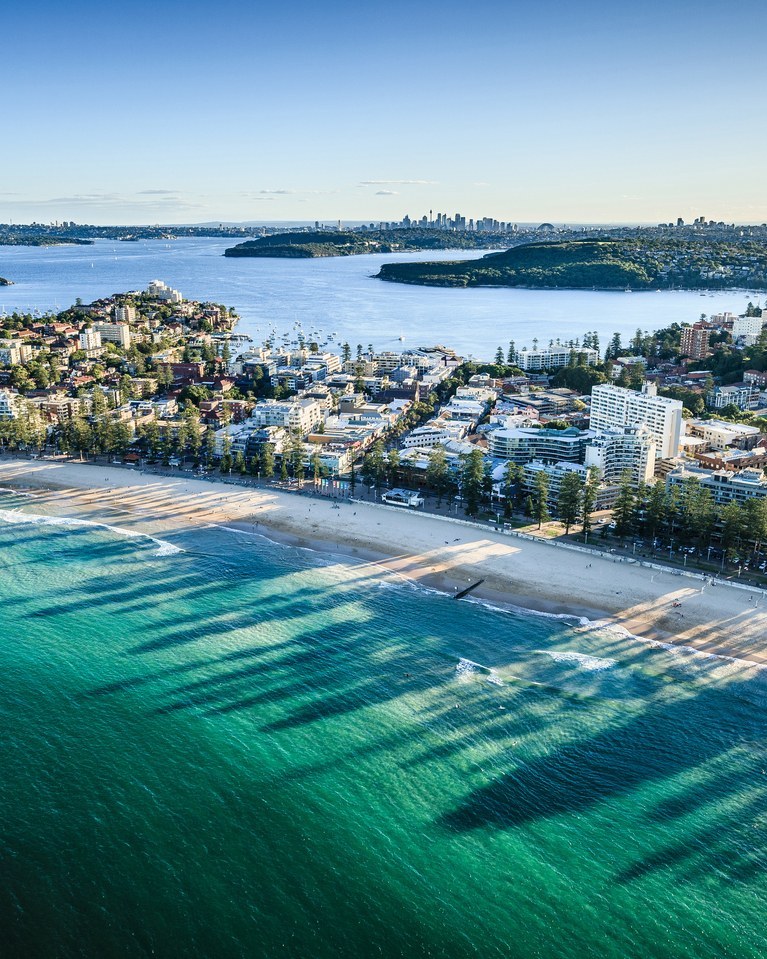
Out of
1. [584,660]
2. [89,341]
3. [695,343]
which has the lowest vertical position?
[584,660]

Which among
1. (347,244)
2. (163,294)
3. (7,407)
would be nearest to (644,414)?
(7,407)

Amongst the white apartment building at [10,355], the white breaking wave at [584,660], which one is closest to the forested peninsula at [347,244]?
the white apartment building at [10,355]

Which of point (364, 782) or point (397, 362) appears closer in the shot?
point (364, 782)

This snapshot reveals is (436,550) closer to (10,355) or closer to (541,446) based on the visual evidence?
(541,446)

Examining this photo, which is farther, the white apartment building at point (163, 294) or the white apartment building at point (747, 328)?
the white apartment building at point (163, 294)

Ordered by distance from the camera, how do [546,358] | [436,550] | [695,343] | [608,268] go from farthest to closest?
[608,268]
[695,343]
[546,358]
[436,550]

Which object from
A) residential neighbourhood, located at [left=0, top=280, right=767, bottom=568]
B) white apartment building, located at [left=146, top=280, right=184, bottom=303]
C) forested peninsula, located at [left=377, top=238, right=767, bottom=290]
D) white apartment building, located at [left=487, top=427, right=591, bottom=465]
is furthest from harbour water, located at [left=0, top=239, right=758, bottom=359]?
white apartment building, located at [left=487, top=427, right=591, bottom=465]

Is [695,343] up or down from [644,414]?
up

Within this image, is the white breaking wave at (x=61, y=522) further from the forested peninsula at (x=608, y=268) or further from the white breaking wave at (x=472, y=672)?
the forested peninsula at (x=608, y=268)
